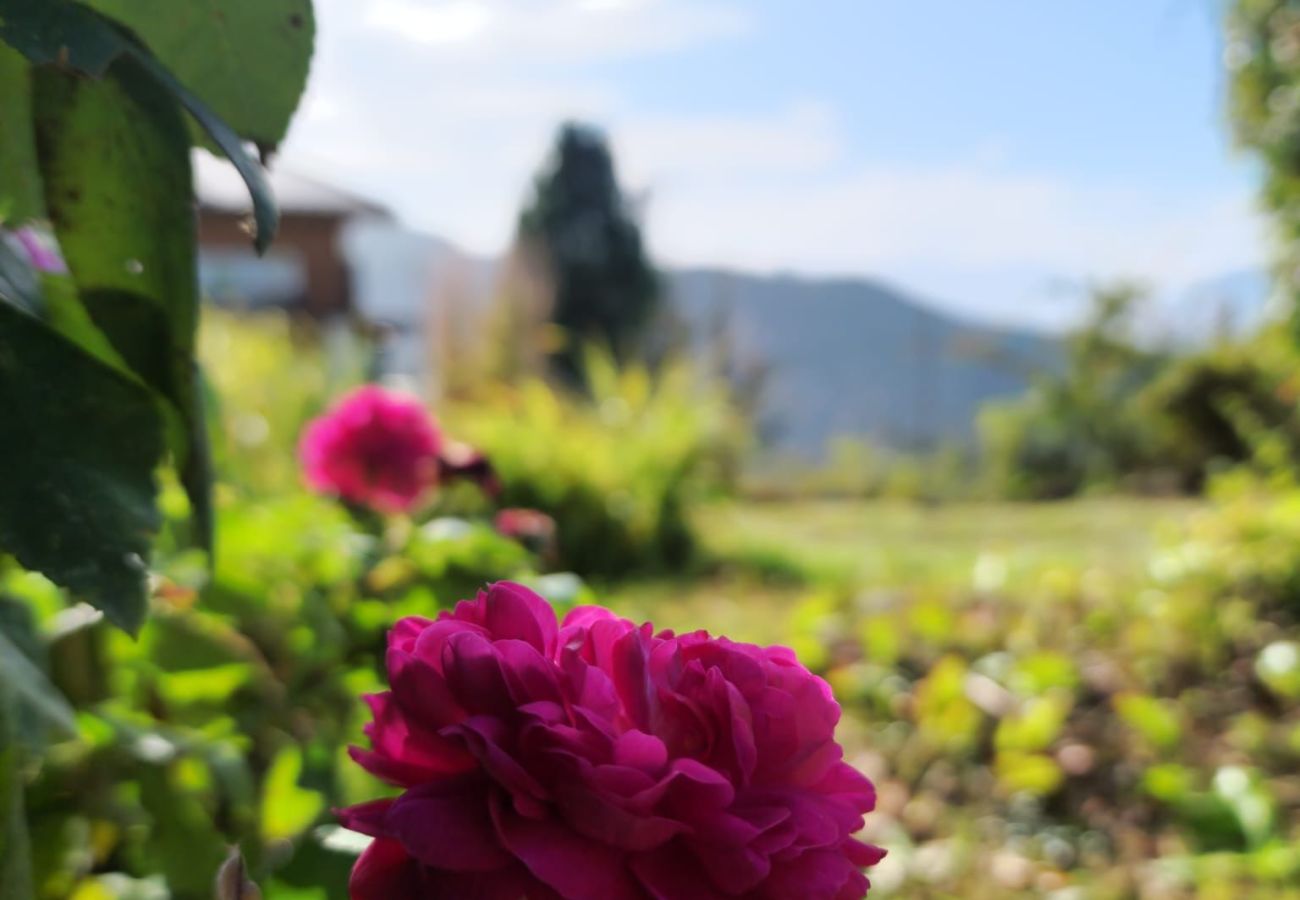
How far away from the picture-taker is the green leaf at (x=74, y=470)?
1.54 feet

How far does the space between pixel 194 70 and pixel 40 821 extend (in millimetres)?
578

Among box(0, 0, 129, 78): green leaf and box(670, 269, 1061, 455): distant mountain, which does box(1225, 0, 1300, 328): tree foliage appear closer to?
box(0, 0, 129, 78): green leaf

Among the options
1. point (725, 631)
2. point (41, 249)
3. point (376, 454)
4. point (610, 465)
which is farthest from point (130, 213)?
point (610, 465)

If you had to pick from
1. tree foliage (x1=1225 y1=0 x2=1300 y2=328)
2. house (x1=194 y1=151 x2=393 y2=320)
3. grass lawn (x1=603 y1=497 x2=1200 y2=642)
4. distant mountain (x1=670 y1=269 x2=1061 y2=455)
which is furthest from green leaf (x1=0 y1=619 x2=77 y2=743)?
house (x1=194 y1=151 x2=393 y2=320)

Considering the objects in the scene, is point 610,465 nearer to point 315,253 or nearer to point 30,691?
point 30,691

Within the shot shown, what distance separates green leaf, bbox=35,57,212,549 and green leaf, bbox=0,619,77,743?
0.16 meters

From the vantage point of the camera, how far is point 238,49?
54 cm

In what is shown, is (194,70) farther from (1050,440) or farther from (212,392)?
(1050,440)

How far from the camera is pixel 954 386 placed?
18.0 meters

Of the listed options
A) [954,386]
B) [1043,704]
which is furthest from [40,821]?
[954,386]

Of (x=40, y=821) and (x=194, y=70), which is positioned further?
(x=40, y=821)

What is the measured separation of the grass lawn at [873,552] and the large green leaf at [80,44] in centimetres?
258

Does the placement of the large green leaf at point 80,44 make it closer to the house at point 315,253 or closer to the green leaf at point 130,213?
the green leaf at point 130,213

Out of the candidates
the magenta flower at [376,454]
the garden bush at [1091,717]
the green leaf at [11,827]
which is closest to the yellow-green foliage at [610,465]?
the garden bush at [1091,717]
